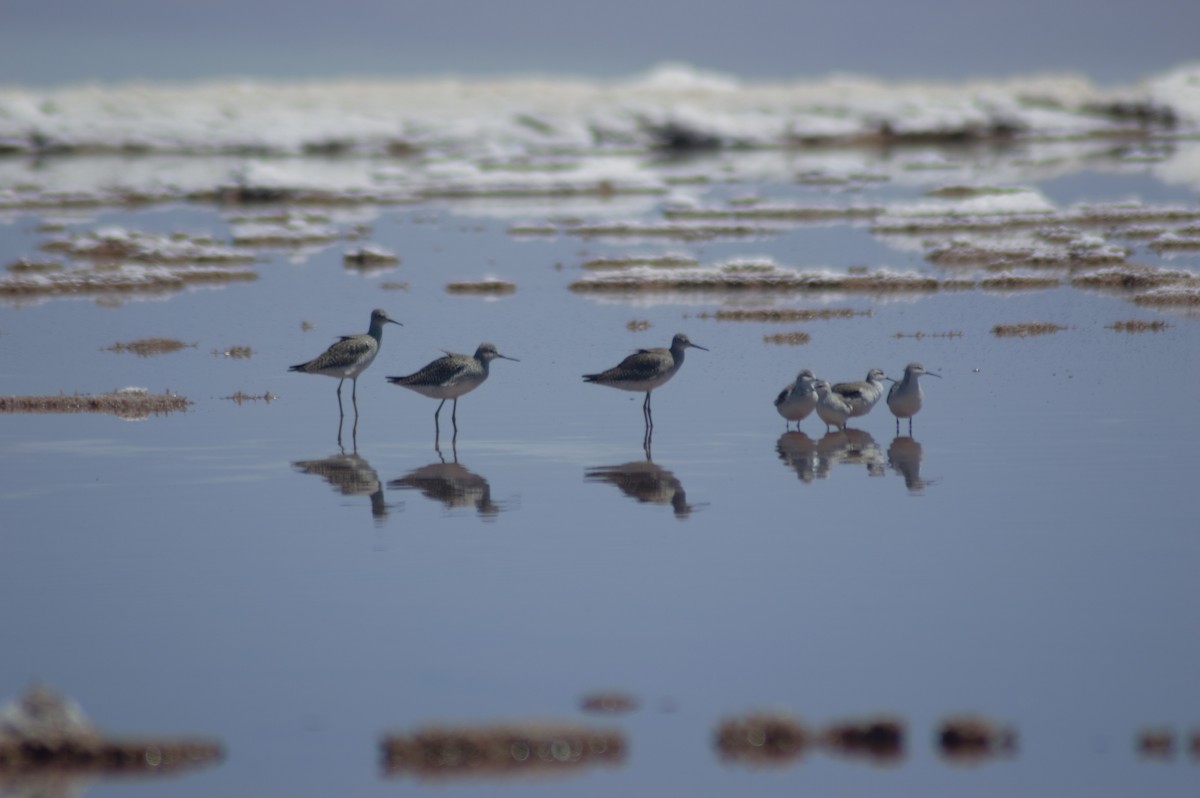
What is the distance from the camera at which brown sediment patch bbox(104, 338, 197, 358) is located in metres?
29.6

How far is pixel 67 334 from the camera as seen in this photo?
3241 cm

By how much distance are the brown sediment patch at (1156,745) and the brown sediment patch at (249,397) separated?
16391mm

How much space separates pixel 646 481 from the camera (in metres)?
17.6

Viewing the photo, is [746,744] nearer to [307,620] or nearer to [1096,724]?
[1096,724]

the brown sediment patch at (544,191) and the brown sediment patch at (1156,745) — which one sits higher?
the brown sediment patch at (544,191)

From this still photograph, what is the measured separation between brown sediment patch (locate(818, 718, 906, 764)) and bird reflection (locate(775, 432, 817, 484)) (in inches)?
300

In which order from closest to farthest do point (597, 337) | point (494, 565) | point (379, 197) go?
point (494, 565) < point (597, 337) < point (379, 197)

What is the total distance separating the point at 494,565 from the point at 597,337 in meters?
16.0

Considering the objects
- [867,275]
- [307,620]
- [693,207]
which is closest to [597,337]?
[867,275]

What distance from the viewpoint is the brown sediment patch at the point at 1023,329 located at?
93.6ft

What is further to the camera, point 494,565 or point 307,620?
point 494,565

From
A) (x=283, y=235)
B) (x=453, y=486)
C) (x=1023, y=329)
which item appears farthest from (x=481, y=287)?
(x=453, y=486)

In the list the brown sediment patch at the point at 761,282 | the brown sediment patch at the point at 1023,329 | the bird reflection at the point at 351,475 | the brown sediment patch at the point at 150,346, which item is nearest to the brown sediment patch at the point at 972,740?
the bird reflection at the point at 351,475

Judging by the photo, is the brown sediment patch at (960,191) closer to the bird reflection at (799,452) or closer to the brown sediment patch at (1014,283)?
the brown sediment patch at (1014,283)
